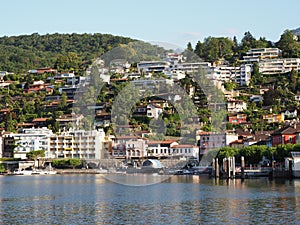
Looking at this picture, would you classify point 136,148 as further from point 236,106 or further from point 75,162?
point 236,106

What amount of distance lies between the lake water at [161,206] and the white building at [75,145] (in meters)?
40.5

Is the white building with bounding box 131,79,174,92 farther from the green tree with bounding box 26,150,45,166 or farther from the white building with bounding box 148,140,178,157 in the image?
the green tree with bounding box 26,150,45,166

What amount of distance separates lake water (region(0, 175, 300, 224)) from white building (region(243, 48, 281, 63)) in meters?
85.9

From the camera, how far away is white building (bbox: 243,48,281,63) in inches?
5271

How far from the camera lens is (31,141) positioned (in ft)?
332

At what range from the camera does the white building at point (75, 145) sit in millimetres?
90188

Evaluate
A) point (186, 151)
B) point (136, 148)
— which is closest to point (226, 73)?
point (186, 151)

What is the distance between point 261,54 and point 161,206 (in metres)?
102

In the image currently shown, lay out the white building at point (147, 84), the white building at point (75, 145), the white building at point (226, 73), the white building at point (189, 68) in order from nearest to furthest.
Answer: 1. the white building at point (147, 84)
2. the white building at point (75, 145)
3. the white building at point (189, 68)
4. the white building at point (226, 73)

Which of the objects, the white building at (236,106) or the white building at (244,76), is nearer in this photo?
the white building at (236,106)

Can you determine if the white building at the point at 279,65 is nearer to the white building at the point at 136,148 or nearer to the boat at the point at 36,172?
the boat at the point at 36,172

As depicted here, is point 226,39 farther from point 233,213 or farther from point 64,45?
point 233,213

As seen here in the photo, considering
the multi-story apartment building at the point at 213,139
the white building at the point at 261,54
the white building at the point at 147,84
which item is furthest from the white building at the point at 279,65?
the multi-story apartment building at the point at 213,139

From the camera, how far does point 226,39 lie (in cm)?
14675
